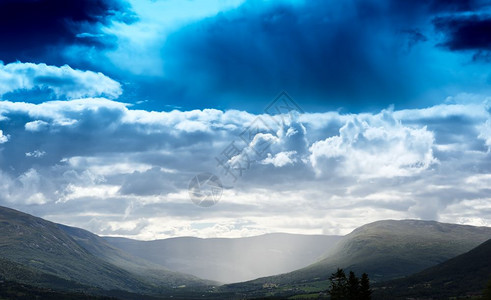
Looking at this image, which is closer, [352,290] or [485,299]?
[352,290]

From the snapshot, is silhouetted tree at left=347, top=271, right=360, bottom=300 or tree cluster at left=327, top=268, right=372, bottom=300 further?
tree cluster at left=327, top=268, right=372, bottom=300

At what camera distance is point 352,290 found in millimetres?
167500

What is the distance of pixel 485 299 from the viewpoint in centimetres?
19525

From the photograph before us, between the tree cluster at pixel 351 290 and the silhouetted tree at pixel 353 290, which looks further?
the tree cluster at pixel 351 290

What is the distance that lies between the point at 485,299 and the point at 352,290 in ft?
219
